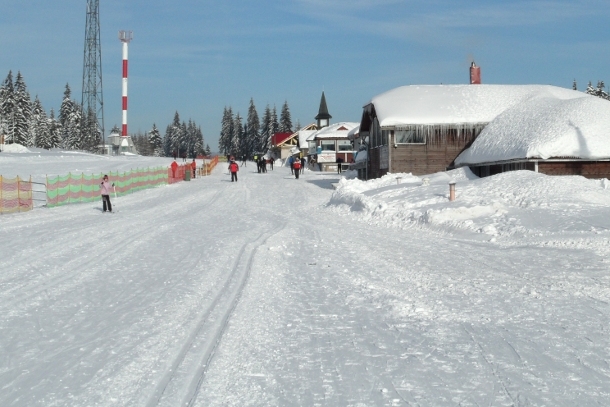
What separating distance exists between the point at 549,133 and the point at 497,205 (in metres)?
11.8

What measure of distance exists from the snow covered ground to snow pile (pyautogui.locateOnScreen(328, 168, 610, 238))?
0.09m

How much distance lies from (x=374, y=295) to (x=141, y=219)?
13.1 meters

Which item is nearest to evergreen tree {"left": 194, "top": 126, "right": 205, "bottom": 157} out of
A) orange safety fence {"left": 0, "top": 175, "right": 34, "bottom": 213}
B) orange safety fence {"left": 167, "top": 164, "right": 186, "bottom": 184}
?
orange safety fence {"left": 167, "top": 164, "right": 186, "bottom": 184}

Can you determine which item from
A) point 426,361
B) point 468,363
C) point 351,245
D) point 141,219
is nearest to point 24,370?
point 426,361

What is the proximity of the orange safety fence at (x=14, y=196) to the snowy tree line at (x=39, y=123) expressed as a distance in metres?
57.9

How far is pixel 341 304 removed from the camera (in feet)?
26.2

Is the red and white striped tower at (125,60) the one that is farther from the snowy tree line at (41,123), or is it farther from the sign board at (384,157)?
the sign board at (384,157)

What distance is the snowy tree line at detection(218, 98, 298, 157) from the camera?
130000 millimetres

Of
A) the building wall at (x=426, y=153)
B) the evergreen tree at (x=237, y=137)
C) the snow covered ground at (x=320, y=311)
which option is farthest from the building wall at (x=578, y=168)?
the evergreen tree at (x=237, y=137)

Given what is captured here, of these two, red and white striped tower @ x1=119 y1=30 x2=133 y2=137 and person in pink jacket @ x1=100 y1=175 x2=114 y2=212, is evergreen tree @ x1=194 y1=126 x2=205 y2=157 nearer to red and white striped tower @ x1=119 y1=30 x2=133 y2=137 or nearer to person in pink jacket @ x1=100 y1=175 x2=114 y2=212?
red and white striped tower @ x1=119 y1=30 x2=133 y2=137

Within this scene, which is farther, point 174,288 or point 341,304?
point 174,288

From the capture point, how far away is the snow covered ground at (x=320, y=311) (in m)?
5.00

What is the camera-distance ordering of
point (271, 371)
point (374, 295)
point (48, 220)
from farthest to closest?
point (48, 220) < point (374, 295) < point (271, 371)

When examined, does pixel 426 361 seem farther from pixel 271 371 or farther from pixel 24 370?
pixel 24 370
